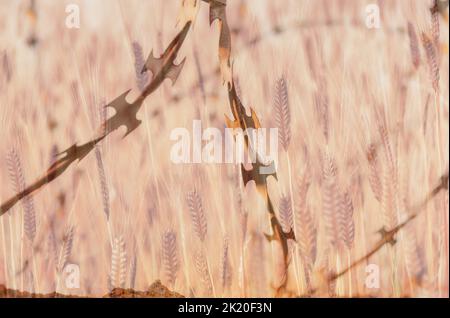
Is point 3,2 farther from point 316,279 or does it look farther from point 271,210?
point 316,279

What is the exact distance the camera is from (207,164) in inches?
59.6

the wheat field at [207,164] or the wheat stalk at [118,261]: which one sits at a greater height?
the wheat field at [207,164]

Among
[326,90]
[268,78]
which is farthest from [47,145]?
[326,90]

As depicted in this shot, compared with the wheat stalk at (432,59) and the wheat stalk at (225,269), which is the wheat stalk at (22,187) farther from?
the wheat stalk at (432,59)

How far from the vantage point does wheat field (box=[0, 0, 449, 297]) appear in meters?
1.51

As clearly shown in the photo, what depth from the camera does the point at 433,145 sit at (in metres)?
1.54

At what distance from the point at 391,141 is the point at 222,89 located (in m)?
0.50

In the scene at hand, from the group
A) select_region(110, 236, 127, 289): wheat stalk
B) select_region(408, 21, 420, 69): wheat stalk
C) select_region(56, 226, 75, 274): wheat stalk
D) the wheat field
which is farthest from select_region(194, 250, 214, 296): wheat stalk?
select_region(408, 21, 420, 69): wheat stalk

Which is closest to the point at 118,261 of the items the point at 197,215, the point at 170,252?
the point at 170,252

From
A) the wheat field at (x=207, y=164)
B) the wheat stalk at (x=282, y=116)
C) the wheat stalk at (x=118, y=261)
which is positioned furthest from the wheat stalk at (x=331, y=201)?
the wheat stalk at (x=118, y=261)

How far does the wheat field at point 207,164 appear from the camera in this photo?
59.5 inches

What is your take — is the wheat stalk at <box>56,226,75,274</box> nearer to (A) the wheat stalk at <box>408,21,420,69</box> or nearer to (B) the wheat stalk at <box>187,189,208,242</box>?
(B) the wheat stalk at <box>187,189,208,242</box>

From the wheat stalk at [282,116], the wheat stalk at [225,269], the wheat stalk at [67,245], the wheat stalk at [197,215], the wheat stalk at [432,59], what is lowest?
the wheat stalk at [225,269]

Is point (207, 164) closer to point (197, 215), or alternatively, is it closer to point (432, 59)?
point (197, 215)
